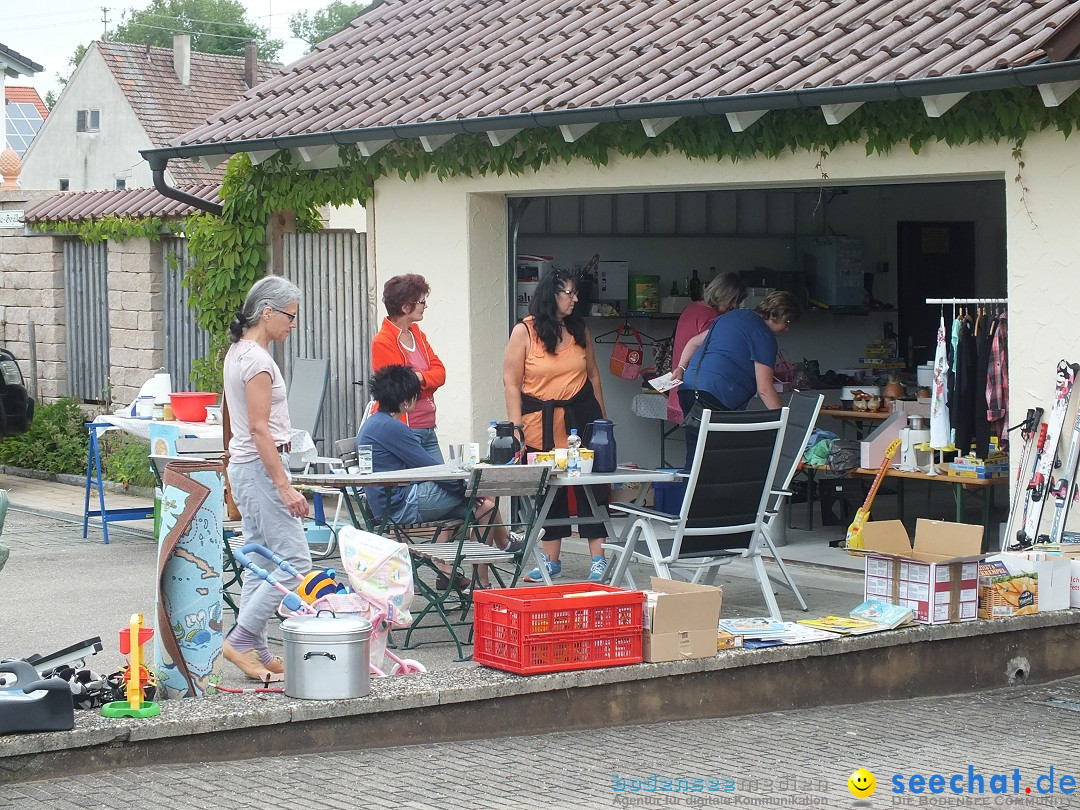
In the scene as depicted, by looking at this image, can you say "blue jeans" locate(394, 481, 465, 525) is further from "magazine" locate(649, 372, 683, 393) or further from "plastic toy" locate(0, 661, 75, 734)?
"magazine" locate(649, 372, 683, 393)

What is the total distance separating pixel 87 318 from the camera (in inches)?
596

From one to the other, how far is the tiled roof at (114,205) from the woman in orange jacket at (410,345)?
14.1ft

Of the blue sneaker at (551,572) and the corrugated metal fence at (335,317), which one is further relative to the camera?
the corrugated metal fence at (335,317)

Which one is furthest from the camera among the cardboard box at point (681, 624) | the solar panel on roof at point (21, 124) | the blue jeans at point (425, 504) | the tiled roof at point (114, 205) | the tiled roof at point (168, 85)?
the solar panel on roof at point (21, 124)

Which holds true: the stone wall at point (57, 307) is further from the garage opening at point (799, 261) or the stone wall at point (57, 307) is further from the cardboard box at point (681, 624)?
the cardboard box at point (681, 624)

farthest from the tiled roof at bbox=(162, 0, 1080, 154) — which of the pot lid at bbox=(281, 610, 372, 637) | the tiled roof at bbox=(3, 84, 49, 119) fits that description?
the tiled roof at bbox=(3, 84, 49, 119)

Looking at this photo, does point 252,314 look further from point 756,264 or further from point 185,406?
point 756,264

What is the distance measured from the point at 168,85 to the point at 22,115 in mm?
13578

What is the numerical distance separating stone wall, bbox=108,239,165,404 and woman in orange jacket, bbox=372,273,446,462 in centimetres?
572

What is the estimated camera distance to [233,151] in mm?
11672

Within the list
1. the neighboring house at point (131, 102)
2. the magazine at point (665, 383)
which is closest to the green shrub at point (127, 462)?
the magazine at point (665, 383)

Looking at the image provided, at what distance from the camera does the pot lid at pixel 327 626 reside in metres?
5.84

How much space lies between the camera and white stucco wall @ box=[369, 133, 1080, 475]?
7.86m

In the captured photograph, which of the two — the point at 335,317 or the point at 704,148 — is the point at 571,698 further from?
the point at 335,317
